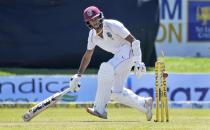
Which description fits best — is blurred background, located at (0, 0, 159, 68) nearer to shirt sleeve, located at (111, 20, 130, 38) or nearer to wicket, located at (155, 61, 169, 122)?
shirt sleeve, located at (111, 20, 130, 38)

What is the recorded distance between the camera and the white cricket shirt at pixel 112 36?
9.66 m

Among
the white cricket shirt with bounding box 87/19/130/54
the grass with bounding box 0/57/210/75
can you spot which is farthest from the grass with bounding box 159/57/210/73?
the white cricket shirt with bounding box 87/19/130/54

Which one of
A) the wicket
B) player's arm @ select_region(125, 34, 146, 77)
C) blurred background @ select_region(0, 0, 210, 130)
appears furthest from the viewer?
blurred background @ select_region(0, 0, 210, 130)

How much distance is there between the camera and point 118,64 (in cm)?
964

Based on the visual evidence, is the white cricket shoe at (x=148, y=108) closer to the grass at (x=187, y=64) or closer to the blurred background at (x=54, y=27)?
the blurred background at (x=54, y=27)

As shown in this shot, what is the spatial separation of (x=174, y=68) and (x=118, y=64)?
8.43 meters

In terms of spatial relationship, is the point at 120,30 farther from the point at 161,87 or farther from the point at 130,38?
the point at 161,87

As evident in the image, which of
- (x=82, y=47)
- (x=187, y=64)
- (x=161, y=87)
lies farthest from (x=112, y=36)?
(x=187, y=64)

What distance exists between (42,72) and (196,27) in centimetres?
417

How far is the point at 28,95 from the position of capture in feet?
47.8

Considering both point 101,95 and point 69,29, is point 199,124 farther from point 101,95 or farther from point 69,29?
point 69,29

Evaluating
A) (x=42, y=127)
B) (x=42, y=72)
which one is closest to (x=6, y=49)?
A: (x=42, y=72)

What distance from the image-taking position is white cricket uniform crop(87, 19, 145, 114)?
9.62m

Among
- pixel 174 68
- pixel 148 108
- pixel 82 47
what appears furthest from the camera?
pixel 174 68
